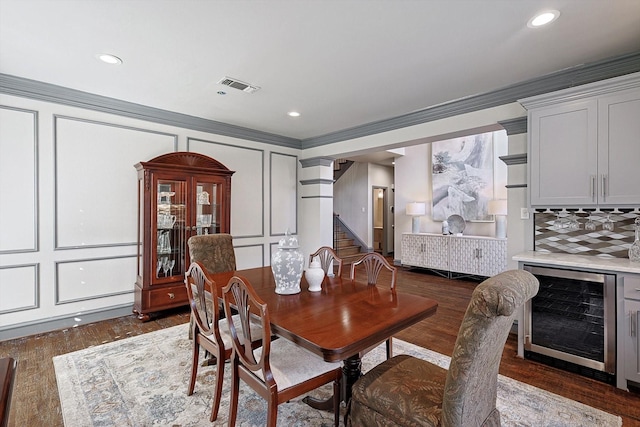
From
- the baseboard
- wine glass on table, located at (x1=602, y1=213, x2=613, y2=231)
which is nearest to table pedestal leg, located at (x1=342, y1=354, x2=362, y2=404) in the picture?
wine glass on table, located at (x1=602, y1=213, x2=613, y2=231)

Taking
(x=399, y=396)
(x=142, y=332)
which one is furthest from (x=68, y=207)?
(x=399, y=396)

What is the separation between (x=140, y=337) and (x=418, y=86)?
3.78 m

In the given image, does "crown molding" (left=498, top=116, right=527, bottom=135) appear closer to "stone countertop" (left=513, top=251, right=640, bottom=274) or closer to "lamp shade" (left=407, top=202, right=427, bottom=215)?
"stone countertop" (left=513, top=251, right=640, bottom=274)

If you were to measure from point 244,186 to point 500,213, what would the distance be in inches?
173

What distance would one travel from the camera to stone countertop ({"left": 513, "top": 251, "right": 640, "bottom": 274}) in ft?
7.23

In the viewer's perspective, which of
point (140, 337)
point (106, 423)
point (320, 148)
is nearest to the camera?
point (106, 423)

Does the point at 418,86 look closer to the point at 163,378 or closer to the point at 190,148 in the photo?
the point at 190,148

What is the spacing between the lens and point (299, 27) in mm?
2188

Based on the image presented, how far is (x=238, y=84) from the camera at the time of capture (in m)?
3.16

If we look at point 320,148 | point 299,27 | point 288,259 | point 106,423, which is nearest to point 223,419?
point 106,423

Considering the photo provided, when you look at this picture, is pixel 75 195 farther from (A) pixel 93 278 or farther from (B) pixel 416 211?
(B) pixel 416 211

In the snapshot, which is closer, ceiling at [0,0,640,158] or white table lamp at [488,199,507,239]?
ceiling at [0,0,640,158]

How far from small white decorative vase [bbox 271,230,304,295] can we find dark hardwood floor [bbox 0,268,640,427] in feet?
5.05

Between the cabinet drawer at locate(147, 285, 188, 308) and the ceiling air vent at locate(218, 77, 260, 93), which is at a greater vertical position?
the ceiling air vent at locate(218, 77, 260, 93)
